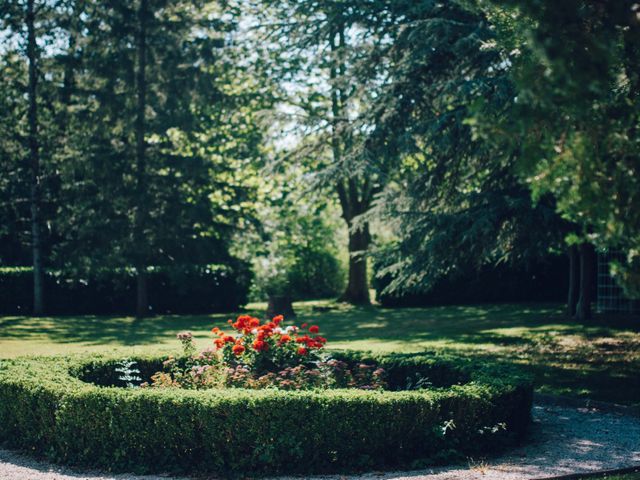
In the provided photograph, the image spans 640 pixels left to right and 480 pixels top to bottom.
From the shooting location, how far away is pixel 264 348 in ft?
25.6

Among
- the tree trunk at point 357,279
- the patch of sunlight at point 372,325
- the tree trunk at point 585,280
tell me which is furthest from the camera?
the tree trunk at point 357,279

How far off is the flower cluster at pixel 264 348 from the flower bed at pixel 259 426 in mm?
1280

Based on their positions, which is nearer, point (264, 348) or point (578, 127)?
point (578, 127)

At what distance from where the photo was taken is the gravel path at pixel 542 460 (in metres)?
6.03

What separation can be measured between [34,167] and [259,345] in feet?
53.2

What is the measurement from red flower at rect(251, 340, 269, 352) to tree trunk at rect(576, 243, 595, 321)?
911 centimetres

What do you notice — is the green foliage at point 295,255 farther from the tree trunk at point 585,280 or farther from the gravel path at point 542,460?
the gravel path at point 542,460

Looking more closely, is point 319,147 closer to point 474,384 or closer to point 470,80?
point 470,80

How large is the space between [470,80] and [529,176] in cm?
800

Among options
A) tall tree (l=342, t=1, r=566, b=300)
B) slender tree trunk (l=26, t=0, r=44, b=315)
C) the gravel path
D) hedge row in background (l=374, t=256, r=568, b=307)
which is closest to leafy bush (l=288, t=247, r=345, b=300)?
hedge row in background (l=374, t=256, r=568, b=307)

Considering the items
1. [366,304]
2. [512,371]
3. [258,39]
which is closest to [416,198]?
[512,371]

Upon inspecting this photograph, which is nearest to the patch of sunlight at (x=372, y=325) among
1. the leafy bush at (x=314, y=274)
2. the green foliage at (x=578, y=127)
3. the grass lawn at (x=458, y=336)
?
the grass lawn at (x=458, y=336)

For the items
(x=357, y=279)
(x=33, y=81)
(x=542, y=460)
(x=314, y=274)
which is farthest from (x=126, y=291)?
(x=542, y=460)

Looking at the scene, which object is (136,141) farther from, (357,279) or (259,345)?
(259,345)
